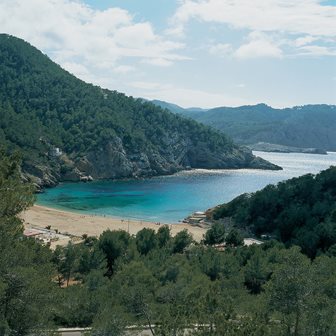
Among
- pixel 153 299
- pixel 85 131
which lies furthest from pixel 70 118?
pixel 153 299

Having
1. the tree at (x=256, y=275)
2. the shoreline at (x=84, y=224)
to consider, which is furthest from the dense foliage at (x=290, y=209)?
the tree at (x=256, y=275)

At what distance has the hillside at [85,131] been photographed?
334 ft

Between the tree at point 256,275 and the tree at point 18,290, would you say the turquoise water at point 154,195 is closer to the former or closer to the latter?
the tree at point 256,275

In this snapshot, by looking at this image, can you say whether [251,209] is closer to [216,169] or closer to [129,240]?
[129,240]

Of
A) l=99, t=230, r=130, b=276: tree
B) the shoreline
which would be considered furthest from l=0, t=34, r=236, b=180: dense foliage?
l=99, t=230, r=130, b=276: tree

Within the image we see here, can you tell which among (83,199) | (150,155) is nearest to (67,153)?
(150,155)

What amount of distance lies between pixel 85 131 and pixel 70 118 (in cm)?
870

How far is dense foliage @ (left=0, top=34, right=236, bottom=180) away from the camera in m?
107

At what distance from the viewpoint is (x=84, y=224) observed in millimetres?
57750

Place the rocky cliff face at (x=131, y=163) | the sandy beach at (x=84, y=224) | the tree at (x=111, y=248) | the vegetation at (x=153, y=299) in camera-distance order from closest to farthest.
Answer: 1. the vegetation at (x=153, y=299)
2. the tree at (x=111, y=248)
3. the sandy beach at (x=84, y=224)
4. the rocky cliff face at (x=131, y=163)

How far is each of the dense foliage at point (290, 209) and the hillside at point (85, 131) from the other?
45.5 meters

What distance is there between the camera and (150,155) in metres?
122

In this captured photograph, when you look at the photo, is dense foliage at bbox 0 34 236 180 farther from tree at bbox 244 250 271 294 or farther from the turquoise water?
tree at bbox 244 250 271 294

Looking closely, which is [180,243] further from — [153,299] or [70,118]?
[70,118]
